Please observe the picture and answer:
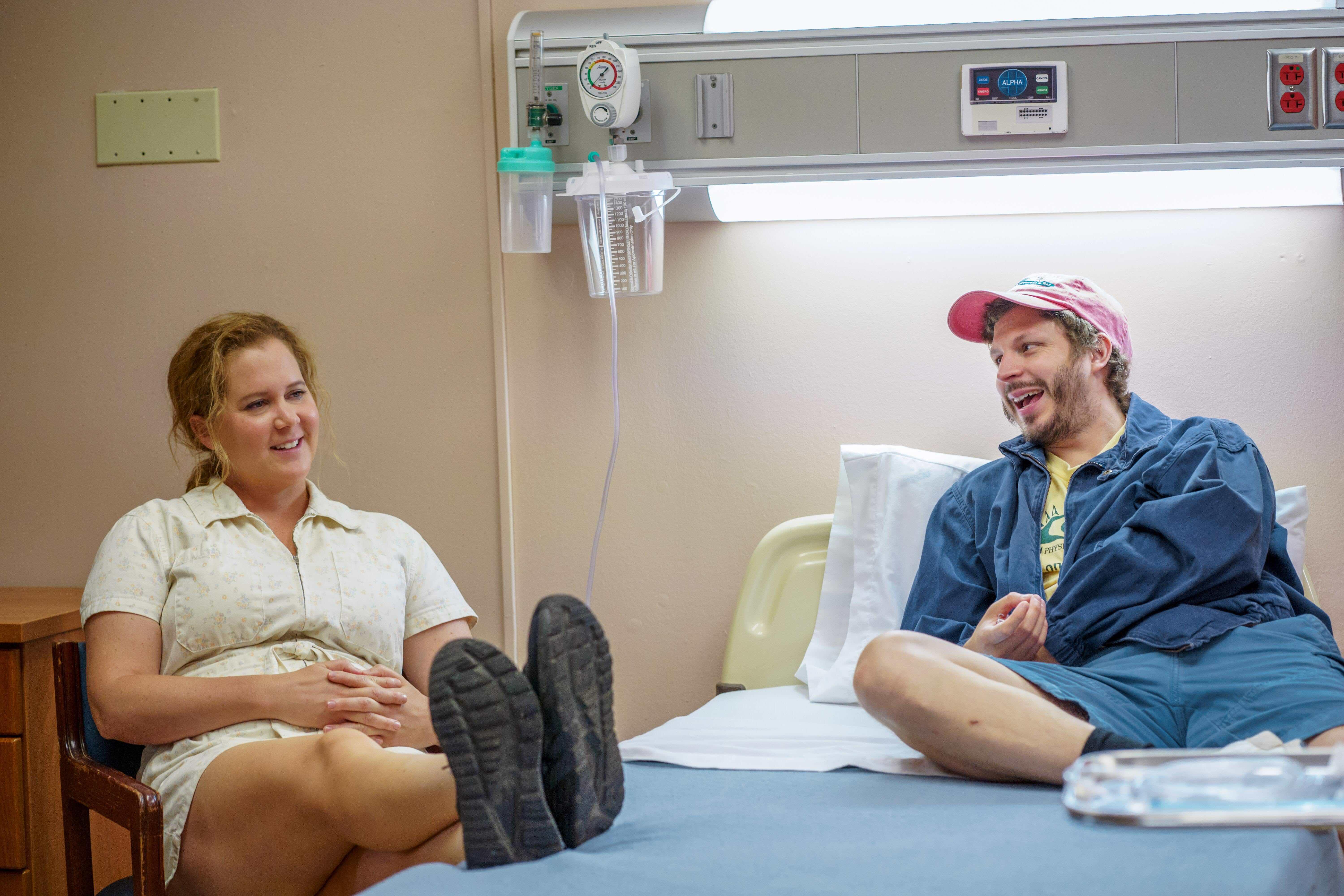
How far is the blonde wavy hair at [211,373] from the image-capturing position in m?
1.79

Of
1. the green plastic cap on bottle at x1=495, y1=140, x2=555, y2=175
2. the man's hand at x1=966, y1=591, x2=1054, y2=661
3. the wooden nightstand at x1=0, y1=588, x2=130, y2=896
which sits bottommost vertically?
the wooden nightstand at x1=0, y1=588, x2=130, y2=896

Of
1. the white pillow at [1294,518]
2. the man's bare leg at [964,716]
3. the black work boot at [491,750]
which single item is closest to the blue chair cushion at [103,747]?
the black work boot at [491,750]

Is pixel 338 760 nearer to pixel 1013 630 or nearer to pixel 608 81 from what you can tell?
pixel 1013 630

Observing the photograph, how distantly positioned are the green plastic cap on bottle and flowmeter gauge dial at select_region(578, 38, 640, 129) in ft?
0.41

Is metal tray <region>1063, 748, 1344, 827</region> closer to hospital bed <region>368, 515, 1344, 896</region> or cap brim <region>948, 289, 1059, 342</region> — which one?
hospital bed <region>368, 515, 1344, 896</region>

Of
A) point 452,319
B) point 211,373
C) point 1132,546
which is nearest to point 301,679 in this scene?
point 211,373

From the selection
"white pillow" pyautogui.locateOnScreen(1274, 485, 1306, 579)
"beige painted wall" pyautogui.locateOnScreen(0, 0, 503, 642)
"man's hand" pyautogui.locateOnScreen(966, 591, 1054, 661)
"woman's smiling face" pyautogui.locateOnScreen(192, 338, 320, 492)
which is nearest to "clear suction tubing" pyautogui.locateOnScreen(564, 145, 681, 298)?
"beige painted wall" pyautogui.locateOnScreen(0, 0, 503, 642)

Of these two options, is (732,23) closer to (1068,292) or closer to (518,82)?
(518,82)

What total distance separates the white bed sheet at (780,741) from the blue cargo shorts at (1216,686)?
249 mm

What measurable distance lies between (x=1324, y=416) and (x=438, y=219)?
1989 mm

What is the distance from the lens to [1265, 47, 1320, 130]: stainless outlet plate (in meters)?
2.13

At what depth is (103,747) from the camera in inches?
65.9

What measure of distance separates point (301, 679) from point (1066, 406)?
1.42 meters

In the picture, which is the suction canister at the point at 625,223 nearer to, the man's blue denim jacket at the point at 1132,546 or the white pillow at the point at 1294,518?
the man's blue denim jacket at the point at 1132,546
